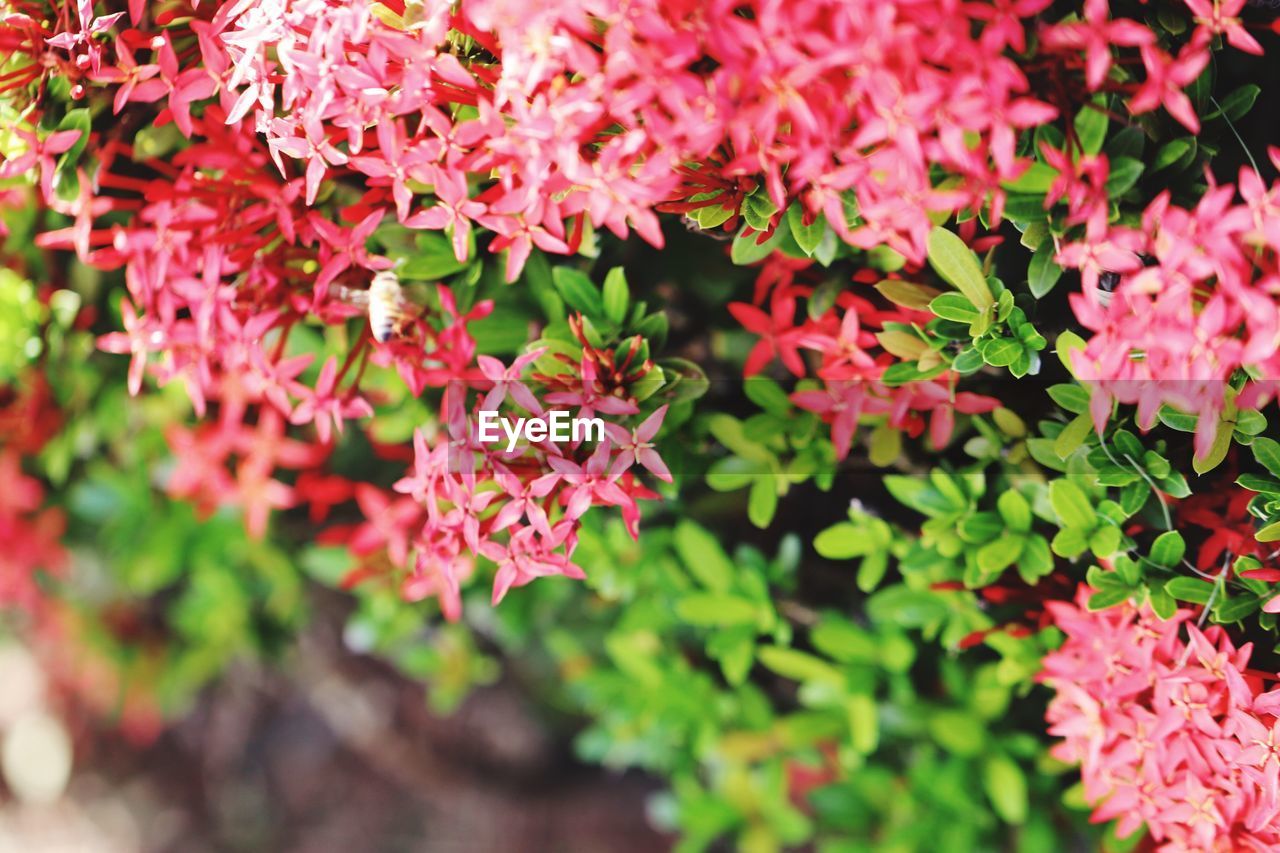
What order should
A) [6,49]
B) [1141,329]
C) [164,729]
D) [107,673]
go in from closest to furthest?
[1141,329] → [6,49] → [107,673] → [164,729]

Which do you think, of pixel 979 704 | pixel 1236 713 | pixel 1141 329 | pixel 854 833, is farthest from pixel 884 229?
pixel 854 833

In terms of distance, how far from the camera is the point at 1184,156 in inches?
26.2

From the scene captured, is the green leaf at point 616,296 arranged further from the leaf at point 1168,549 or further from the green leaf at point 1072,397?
the leaf at point 1168,549

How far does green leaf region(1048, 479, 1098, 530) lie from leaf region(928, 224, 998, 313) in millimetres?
162

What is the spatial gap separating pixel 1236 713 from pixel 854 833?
63 cm

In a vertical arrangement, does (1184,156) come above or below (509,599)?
above

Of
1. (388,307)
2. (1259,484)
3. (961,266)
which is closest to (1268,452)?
(1259,484)

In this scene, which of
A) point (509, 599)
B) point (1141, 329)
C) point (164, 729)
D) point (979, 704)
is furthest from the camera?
point (164, 729)

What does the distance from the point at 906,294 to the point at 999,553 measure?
A: 23 centimetres

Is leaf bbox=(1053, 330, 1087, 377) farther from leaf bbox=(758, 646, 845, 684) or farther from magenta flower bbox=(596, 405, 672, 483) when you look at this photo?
leaf bbox=(758, 646, 845, 684)

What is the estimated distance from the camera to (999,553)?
2.69ft

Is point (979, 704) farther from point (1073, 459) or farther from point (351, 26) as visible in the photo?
point (351, 26)

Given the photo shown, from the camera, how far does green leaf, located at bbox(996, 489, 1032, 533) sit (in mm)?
823

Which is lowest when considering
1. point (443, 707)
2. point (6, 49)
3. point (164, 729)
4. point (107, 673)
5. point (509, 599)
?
point (164, 729)
